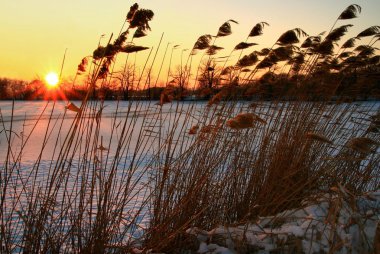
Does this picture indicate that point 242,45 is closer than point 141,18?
No

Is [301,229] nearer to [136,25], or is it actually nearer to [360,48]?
[136,25]

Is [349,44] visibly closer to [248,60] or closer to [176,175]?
[248,60]

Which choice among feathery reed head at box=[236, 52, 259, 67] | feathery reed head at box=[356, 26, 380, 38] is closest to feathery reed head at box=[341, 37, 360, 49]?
feathery reed head at box=[356, 26, 380, 38]

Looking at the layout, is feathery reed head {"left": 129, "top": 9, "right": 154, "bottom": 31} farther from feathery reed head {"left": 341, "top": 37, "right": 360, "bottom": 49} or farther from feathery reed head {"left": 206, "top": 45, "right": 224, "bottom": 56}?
feathery reed head {"left": 341, "top": 37, "right": 360, "bottom": 49}

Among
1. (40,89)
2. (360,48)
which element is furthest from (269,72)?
(40,89)

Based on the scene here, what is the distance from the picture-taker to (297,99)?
3.87 m

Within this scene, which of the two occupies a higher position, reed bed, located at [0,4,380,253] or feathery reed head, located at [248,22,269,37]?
feathery reed head, located at [248,22,269,37]

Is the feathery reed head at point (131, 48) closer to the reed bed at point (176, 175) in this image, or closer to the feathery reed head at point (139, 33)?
the reed bed at point (176, 175)

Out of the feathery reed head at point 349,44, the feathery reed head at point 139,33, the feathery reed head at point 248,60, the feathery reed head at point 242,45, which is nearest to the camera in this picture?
the feathery reed head at point 139,33

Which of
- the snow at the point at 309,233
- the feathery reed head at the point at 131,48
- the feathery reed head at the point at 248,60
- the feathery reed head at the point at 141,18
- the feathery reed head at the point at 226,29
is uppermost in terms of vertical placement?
the feathery reed head at the point at 226,29

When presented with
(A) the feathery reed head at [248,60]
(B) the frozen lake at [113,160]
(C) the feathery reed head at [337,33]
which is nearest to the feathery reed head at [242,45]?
(A) the feathery reed head at [248,60]

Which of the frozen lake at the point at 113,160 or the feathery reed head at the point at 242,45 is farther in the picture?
the feathery reed head at the point at 242,45

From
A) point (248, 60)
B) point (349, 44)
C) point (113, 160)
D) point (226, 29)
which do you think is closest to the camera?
point (113, 160)

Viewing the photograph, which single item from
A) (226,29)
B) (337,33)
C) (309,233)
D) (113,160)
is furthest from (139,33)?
(337,33)
